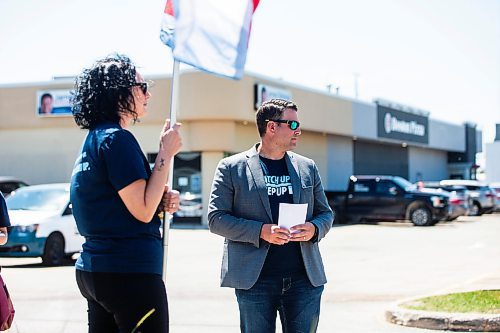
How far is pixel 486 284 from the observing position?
396 inches

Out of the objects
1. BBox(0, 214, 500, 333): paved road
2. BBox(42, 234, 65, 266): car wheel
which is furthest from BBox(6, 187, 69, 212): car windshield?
BBox(0, 214, 500, 333): paved road

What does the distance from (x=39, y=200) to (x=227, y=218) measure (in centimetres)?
1139

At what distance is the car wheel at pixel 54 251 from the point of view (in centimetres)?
1409

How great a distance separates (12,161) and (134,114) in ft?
95.2

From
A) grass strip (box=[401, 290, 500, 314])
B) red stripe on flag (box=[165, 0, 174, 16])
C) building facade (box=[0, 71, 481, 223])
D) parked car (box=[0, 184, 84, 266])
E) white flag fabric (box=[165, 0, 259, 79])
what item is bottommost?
grass strip (box=[401, 290, 500, 314])

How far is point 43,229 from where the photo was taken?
14.0 m

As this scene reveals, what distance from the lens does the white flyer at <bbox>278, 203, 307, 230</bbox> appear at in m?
4.32

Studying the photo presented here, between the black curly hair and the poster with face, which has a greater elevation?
the poster with face

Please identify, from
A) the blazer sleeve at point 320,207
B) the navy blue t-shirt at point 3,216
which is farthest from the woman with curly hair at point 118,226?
the navy blue t-shirt at point 3,216

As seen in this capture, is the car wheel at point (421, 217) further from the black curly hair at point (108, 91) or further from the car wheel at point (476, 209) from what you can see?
the black curly hair at point (108, 91)

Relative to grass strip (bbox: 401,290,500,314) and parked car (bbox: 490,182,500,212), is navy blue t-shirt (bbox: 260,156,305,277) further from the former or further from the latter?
parked car (bbox: 490,182,500,212)

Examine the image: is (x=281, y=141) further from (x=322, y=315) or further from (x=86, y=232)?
(x=322, y=315)

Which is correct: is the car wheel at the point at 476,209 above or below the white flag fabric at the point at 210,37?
below

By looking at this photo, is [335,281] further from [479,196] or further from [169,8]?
[479,196]
